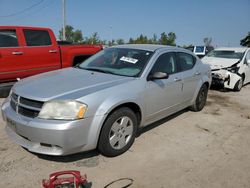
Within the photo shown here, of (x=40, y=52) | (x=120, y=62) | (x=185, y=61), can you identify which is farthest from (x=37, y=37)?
(x=185, y=61)

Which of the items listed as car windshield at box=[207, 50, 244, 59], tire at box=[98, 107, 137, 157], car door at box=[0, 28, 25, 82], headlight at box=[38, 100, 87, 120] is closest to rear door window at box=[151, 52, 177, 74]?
tire at box=[98, 107, 137, 157]

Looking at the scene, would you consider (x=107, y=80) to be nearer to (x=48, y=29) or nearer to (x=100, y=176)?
(x=100, y=176)

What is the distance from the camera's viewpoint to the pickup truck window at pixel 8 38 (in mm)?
5926

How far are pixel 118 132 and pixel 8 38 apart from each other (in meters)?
4.17

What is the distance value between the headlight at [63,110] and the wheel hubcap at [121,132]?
2.03 ft

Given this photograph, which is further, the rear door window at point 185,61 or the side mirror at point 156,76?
the rear door window at point 185,61

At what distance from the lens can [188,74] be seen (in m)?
5.00

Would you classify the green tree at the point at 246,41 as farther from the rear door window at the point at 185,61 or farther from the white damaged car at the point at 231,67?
the rear door window at the point at 185,61

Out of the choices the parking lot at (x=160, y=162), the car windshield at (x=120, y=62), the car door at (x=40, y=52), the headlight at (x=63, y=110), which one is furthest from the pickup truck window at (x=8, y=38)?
the headlight at (x=63, y=110)

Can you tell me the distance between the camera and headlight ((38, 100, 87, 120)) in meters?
2.95

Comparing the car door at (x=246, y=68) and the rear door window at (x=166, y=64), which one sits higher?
the rear door window at (x=166, y=64)

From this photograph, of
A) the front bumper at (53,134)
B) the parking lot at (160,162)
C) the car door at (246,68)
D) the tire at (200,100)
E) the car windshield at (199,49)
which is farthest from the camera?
the car windshield at (199,49)

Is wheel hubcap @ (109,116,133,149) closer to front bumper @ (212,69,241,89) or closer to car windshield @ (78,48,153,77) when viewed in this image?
car windshield @ (78,48,153,77)

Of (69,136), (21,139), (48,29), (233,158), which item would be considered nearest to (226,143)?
(233,158)
